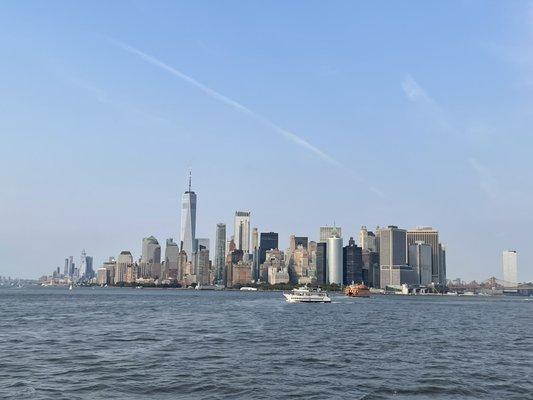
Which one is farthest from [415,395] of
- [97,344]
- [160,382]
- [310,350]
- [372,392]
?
[97,344]

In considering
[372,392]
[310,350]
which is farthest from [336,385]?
[310,350]

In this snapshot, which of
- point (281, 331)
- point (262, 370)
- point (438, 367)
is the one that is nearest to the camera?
point (262, 370)

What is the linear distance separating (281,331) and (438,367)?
112 feet

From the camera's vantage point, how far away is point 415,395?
37.2 m

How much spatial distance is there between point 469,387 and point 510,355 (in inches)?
847

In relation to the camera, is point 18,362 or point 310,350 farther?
point 310,350

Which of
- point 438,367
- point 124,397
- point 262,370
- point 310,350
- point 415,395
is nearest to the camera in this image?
point 124,397

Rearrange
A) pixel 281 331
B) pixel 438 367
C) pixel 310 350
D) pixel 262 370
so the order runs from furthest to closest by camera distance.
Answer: pixel 281 331 < pixel 310 350 < pixel 438 367 < pixel 262 370

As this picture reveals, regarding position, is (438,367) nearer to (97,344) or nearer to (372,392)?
(372,392)

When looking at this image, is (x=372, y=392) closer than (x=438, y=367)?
Yes

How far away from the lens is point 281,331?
80438 mm

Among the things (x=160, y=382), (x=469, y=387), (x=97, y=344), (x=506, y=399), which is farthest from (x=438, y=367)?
(x=97, y=344)

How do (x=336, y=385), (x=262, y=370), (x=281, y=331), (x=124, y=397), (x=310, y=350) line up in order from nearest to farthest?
(x=124, y=397) → (x=336, y=385) → (x=262, y=370) → (x=310, y=350) → (x=281, y=331)

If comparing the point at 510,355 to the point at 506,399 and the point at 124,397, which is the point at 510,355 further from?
the point at 124,397
